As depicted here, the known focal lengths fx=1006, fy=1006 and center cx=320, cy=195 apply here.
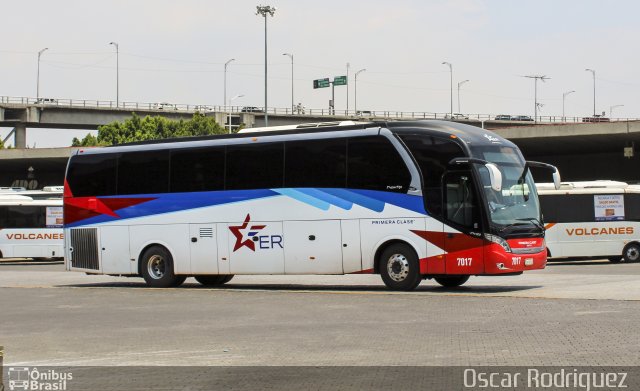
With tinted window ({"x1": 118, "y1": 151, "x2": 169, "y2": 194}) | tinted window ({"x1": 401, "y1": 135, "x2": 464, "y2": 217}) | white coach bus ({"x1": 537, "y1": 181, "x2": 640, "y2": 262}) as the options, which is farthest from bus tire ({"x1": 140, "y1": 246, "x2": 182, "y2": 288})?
white coach bus ({"x1": 537, "y1": 181, "x2": 640, "y2": 262})

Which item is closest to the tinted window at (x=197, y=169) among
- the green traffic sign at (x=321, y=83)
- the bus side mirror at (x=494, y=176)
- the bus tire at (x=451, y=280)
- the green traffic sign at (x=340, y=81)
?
the bus tire at (x=451, y=280)

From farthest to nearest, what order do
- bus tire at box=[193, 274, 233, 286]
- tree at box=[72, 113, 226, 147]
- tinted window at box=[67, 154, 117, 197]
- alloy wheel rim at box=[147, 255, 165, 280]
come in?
tree at box=[72, 113, 226, 147], bus tire at box=[193, 274, 233, 286], tinted window at box=[67, 154, 117, 197], alloy wheel rim at box=[147, 255, 165, 280]

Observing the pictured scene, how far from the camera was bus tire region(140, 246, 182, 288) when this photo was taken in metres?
24.8

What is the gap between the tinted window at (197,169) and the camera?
24.0 m

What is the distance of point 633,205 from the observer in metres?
37.6

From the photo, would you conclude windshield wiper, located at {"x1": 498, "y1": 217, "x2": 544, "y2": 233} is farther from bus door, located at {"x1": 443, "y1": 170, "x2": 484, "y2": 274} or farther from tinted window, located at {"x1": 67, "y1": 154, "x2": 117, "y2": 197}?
tinted window, located at {"x1": 67, "y1": 154, "x2": 117, "y2": 197}

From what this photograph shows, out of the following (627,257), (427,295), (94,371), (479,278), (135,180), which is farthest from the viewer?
(627,257)

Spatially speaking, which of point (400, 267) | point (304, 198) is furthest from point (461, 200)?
point (304, 198)

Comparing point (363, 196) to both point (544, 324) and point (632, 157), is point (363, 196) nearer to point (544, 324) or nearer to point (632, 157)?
point (544, 324)

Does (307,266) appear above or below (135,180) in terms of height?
below

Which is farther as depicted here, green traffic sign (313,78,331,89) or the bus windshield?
green traffic sign (313,78,331,89)

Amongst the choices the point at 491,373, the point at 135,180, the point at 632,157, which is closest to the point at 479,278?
the point at 135,180

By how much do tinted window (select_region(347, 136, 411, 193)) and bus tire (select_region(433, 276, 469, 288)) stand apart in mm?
2666

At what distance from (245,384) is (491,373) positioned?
236 centimetres
